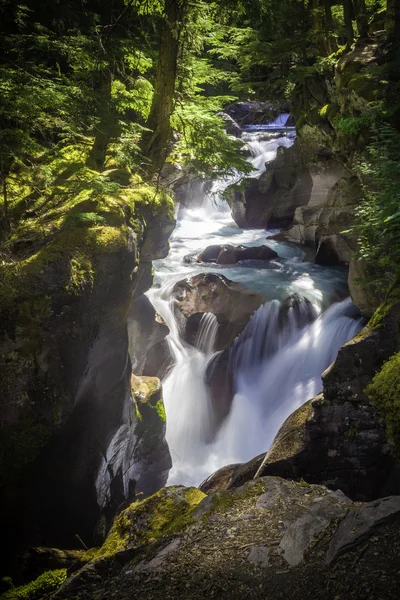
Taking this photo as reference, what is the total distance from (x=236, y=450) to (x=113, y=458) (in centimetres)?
462

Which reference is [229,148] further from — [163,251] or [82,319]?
[82,319]

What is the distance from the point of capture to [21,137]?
5.87 metres

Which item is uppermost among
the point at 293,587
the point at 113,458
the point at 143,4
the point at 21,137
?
the point at 143,4

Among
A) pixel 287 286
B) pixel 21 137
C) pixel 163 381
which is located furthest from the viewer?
pixel 287 286

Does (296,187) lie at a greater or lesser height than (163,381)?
greater

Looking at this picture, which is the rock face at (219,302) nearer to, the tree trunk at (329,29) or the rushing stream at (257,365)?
the rushing stream at (257,365)

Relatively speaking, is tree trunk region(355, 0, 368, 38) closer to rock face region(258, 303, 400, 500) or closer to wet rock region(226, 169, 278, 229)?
wet rock region(226, 169, 278, 229)

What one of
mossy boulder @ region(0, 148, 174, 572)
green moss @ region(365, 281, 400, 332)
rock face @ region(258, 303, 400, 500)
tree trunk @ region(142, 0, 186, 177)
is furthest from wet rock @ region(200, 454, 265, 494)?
tree trunk @ region(142, 0, 186, 177)

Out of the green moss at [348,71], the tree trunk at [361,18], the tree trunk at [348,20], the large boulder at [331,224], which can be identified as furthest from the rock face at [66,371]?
the tree trunk at [361,18]

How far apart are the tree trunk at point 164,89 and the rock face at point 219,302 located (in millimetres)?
6497

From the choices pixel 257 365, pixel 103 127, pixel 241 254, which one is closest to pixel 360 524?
pixel 103 127

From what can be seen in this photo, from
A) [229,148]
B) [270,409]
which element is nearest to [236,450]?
[270,409]

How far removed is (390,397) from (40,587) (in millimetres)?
5126

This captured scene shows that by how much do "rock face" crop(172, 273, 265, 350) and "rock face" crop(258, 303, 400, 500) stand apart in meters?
7.77
